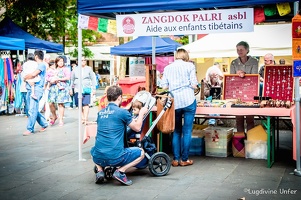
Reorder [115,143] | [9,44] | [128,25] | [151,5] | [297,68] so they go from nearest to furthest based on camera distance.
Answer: [115,143] < [297,68] < [151,5] < [128,25] < [9,44]

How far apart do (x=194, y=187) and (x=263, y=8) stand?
2.97 metres

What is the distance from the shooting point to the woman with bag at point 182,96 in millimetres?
7191

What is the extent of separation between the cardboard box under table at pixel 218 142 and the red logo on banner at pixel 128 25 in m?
2.18

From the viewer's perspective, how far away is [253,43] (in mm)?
11961

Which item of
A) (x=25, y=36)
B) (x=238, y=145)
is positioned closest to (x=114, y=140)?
(x=238, y=145)

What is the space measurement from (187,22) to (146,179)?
2543mm

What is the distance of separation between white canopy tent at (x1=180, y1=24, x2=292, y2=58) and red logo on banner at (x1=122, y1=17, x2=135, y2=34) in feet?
14.5

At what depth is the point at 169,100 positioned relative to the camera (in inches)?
274

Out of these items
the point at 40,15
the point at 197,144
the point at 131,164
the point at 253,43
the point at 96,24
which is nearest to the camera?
the point at 131,164

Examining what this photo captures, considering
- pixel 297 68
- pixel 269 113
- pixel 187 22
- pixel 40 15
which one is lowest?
pixel 269 113

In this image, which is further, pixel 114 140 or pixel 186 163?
pixel 186 163

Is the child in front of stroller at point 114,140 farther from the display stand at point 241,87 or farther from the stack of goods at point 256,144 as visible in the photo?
the display stand at point 241,87

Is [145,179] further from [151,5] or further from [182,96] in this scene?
[151,5]

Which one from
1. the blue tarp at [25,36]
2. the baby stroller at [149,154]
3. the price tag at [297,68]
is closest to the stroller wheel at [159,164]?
the baby stroller at [149,154]
